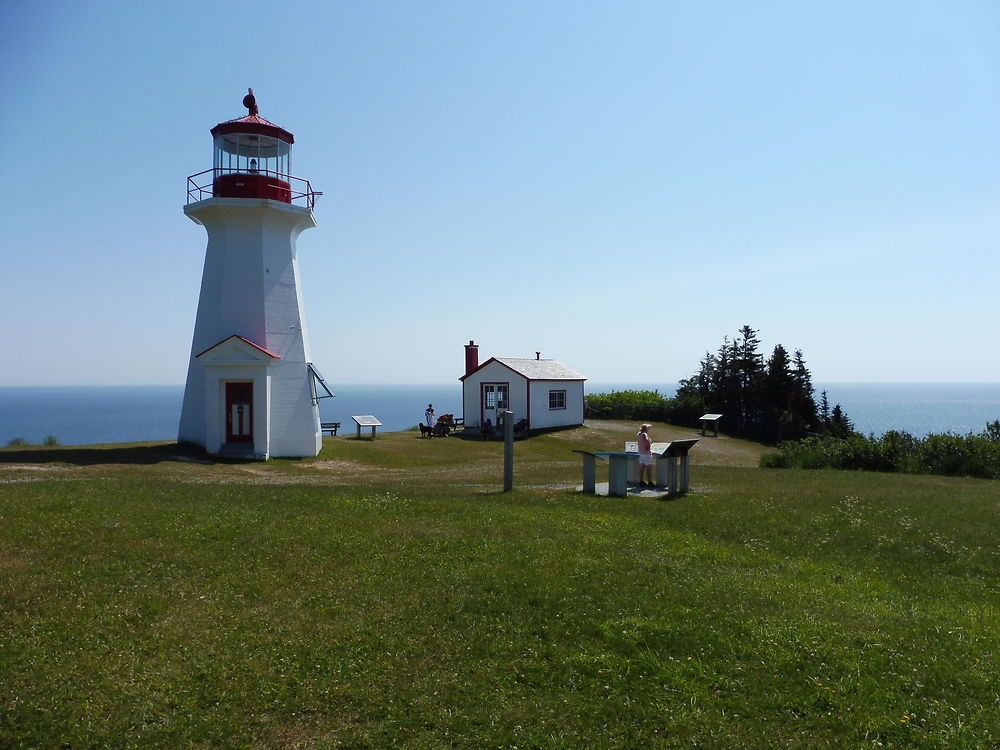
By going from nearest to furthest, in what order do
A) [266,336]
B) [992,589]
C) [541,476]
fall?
[992,589] < [541,476] < [266,336]

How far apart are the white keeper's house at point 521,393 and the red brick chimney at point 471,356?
0.19ft

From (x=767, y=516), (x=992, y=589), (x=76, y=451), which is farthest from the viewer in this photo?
(x=76, y=451)

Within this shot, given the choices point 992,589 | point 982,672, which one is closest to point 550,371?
point 992,589

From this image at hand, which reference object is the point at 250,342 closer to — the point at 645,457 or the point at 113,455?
the point at 113,455

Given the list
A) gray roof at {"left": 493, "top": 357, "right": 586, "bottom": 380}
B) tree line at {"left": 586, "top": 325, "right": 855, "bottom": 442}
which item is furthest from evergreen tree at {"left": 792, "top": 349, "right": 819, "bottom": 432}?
gray roof at {"left": 493, "top": 357, "right": 586, "bottom": 380}

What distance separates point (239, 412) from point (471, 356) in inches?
707

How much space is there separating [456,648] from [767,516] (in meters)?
8.51

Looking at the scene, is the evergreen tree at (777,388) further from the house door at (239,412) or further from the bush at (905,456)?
the house door at (239,412)

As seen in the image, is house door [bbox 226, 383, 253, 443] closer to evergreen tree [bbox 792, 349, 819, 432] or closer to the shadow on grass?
the shadow on grass

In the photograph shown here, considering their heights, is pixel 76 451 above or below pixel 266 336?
below

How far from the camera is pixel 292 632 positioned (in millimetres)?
7340

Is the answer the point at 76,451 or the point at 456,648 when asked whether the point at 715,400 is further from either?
the point at 456,648

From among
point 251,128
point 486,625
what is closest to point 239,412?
point 251,128

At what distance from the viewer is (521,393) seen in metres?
36.6
